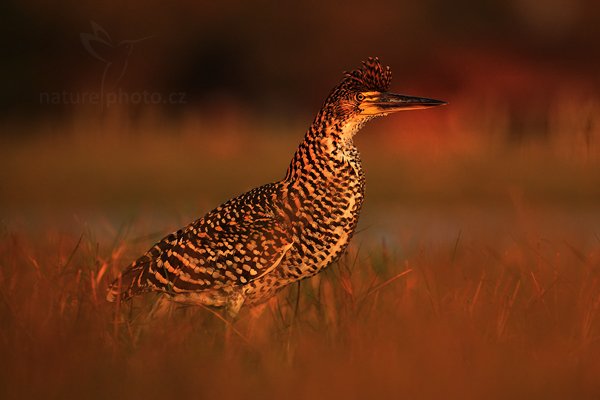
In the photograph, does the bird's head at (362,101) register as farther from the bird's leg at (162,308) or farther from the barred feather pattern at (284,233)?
the bird's leg at (162,308)

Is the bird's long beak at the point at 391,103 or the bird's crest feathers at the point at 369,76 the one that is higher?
the bird's crest feathers at the point at 369,76

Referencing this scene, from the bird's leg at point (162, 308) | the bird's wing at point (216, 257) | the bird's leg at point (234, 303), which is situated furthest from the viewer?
the bird's leg at point (234, 303)

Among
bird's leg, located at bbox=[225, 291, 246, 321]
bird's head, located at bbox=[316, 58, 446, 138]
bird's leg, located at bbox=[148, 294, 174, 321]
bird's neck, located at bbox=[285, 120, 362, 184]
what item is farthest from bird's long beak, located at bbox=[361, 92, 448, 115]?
bird's leg, located at bbox=[148, 294, 174, 321]

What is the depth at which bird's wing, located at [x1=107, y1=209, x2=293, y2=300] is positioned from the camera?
5.46 m

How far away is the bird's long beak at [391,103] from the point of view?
5.55 m

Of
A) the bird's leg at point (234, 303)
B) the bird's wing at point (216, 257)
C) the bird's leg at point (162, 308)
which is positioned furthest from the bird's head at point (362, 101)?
the bird's leg at point (162, 308)

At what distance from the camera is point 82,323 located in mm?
5008

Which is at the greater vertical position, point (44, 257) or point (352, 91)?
point (352, 91)

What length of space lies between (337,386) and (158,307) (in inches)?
55.7

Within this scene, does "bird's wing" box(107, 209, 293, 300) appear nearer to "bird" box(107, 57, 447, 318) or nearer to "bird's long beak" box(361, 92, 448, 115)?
"bird" box(107, 57, 447, 318)

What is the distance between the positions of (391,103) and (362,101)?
0.15m

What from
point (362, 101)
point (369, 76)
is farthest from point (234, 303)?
point (369, 76)

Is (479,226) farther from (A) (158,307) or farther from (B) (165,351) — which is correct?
(B) (165,351)

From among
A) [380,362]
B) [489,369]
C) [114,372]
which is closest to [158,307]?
[114,372]
